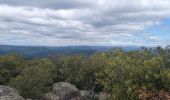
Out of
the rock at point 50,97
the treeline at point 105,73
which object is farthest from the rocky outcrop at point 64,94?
the treeline at point 105,73

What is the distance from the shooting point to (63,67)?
222ft

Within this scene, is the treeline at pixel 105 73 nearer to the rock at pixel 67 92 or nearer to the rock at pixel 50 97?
the rock at pixel 50 97

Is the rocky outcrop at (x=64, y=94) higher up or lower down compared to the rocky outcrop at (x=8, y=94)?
lower down

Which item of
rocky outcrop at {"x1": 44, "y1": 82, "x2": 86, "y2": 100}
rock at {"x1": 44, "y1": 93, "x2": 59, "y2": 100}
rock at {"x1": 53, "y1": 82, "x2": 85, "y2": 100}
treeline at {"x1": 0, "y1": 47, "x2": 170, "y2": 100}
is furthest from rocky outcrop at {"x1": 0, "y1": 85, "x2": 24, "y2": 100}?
rock at {"x1": 53, "y1": 82, "x2": 85, "y2": 100}

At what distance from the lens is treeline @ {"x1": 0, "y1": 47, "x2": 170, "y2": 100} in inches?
1189

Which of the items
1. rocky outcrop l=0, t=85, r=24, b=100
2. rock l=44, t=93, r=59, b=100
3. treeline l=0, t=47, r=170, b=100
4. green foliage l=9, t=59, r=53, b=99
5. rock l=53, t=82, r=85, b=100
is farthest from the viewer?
rock l=53, t=82, r=85, b=100

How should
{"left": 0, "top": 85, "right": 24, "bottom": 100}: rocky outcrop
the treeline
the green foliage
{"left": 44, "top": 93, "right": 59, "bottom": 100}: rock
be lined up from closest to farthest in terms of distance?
the treeline → {"left": 0, "top": 85, "right": 24, "bottom": 100}: rocky outcrop → the green foliage → {"left": 44, "top": 93, "right": 59, "bottom": 100}: rock

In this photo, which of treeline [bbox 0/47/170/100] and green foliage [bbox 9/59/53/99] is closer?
treeline [bbox 0/47/170/100]

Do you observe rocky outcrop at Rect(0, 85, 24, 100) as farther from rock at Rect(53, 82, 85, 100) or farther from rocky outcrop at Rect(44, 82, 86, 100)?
rock at Rect(53, 82, 85, 100)

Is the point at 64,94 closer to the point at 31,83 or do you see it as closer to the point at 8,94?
the point at 31,83

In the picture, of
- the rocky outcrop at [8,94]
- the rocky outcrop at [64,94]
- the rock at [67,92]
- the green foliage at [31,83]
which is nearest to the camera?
the rocky outcrop at [8,94]

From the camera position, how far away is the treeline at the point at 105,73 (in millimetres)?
30203

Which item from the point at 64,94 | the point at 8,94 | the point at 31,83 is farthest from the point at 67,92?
the point at 8,94

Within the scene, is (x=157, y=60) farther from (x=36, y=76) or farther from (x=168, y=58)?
(x=36, y=76)
